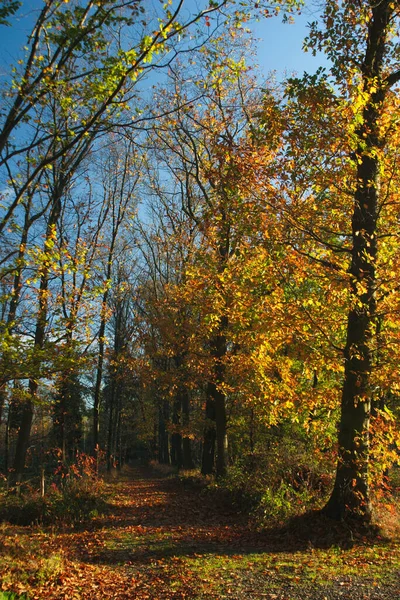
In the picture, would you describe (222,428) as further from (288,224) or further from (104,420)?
(104,420)

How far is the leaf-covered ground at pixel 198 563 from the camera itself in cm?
507

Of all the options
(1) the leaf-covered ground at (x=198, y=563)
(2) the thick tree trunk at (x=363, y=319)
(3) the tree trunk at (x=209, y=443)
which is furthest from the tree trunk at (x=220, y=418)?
(2) the thick tree trunk at (x=363, y=319)

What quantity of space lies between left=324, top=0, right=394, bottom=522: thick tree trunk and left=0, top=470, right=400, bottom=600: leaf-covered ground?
593 millimetres

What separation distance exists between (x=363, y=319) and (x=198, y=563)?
467 cm

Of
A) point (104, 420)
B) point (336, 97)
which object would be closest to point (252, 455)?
point (336, 97)

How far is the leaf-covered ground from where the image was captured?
5.07m

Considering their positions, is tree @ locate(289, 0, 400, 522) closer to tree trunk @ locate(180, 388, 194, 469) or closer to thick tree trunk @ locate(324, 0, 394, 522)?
thick tree trunk @ locate(324, 0, 394, 522)

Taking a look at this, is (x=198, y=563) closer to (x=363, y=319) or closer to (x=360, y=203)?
(x=363, y=319)

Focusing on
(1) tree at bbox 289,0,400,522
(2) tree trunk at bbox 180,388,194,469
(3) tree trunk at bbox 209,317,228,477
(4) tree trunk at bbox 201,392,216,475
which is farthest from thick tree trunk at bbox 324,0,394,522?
(2) tree trunk at bbox 180,388,194,469

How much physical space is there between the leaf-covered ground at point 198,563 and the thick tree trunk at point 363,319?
593mm

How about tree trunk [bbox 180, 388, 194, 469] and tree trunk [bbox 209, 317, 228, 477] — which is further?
tree trunk [bbox 180, 388, 194, 469]

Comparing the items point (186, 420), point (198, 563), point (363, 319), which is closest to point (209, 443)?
point (186, 420)

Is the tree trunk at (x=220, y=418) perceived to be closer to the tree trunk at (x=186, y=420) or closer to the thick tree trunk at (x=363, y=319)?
the tree trunk at (x=186, y=420)

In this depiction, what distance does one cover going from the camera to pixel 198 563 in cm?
633
